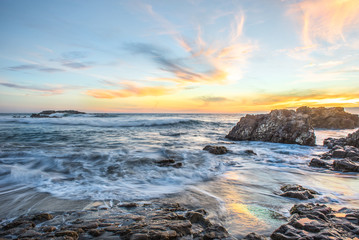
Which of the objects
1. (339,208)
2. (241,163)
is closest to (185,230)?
(339,208)

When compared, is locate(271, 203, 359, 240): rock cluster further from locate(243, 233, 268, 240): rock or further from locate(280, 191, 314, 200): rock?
locate(280, 191, 314, 200): rock

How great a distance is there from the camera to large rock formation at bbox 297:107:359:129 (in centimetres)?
2216

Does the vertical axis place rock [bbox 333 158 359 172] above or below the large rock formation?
below

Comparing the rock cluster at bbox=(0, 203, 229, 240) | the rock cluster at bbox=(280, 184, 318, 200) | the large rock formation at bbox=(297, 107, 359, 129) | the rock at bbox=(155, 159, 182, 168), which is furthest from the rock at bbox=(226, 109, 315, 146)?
the large rock formation at bbox=(297, 107, 359, 129)

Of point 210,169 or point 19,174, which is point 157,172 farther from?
point 19,174

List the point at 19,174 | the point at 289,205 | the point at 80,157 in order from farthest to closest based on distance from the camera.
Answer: the point at 80,157 < the point at 19,174 < the point at 289,205

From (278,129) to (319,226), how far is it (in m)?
10.1

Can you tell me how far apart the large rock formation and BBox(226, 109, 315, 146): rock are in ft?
40.6

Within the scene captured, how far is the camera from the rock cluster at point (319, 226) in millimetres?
2121

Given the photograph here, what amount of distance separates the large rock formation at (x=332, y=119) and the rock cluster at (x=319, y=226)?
22326 millimetres

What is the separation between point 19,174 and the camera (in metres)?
5.11

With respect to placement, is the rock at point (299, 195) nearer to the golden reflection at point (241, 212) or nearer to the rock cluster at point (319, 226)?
the rock cluster at point (319, 226)

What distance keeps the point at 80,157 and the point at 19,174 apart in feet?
7.39

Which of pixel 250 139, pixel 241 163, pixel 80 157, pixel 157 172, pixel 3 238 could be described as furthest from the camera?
pixel 250 139
